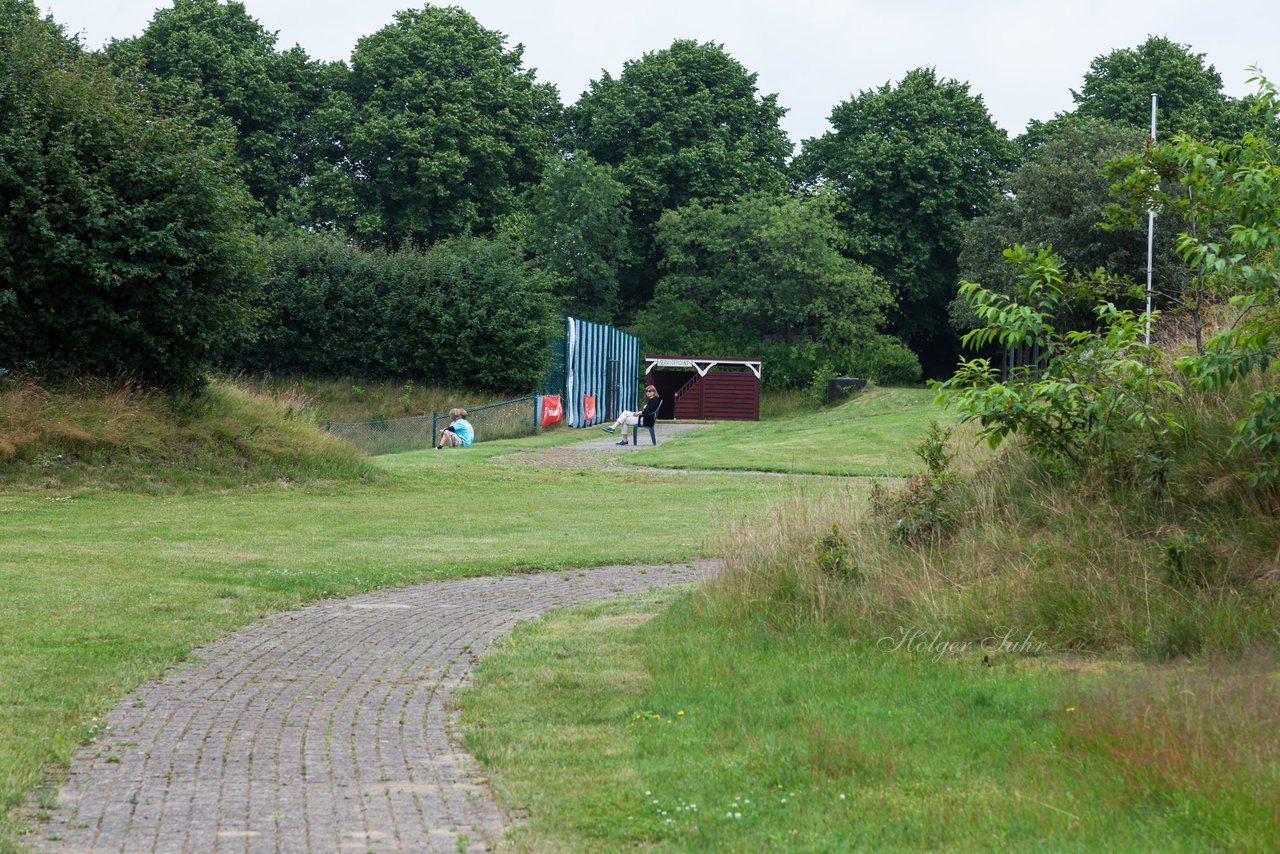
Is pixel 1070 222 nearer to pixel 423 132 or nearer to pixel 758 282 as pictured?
pixel 758 282

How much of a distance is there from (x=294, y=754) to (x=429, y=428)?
30.3 metres

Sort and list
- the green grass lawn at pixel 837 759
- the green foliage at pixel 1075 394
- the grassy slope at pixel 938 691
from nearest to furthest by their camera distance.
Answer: the green grass lawn at pixel 837 759, the grassy slope at pixel 938 691, the green foliage at pixel 1075 394

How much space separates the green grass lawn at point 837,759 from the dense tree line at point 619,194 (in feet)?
111

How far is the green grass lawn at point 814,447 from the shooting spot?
26.1 metres

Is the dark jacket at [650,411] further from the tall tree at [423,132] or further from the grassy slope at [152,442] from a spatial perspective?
the tall tree at [423,132]

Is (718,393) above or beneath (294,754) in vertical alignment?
above

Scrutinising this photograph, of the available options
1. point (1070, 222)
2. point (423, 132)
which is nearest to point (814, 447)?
point (1070, 222)

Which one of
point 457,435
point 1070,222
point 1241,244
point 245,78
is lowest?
point 457,435

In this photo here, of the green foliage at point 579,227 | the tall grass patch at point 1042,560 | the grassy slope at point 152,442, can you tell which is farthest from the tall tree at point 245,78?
the tall grass patch at point 1042,560

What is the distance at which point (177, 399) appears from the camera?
848 inches


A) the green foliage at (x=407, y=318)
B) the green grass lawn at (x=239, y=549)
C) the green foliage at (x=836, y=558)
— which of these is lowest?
the green grass lawn at (x=239, y=549)

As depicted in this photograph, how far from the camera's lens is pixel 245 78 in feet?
187

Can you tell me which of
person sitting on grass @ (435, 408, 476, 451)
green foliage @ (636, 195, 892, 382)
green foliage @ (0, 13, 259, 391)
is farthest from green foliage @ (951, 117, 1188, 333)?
green foliage @ (0, 13, 259, 391)

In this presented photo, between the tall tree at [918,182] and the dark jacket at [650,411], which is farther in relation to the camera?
the tall tree at [918,182]
